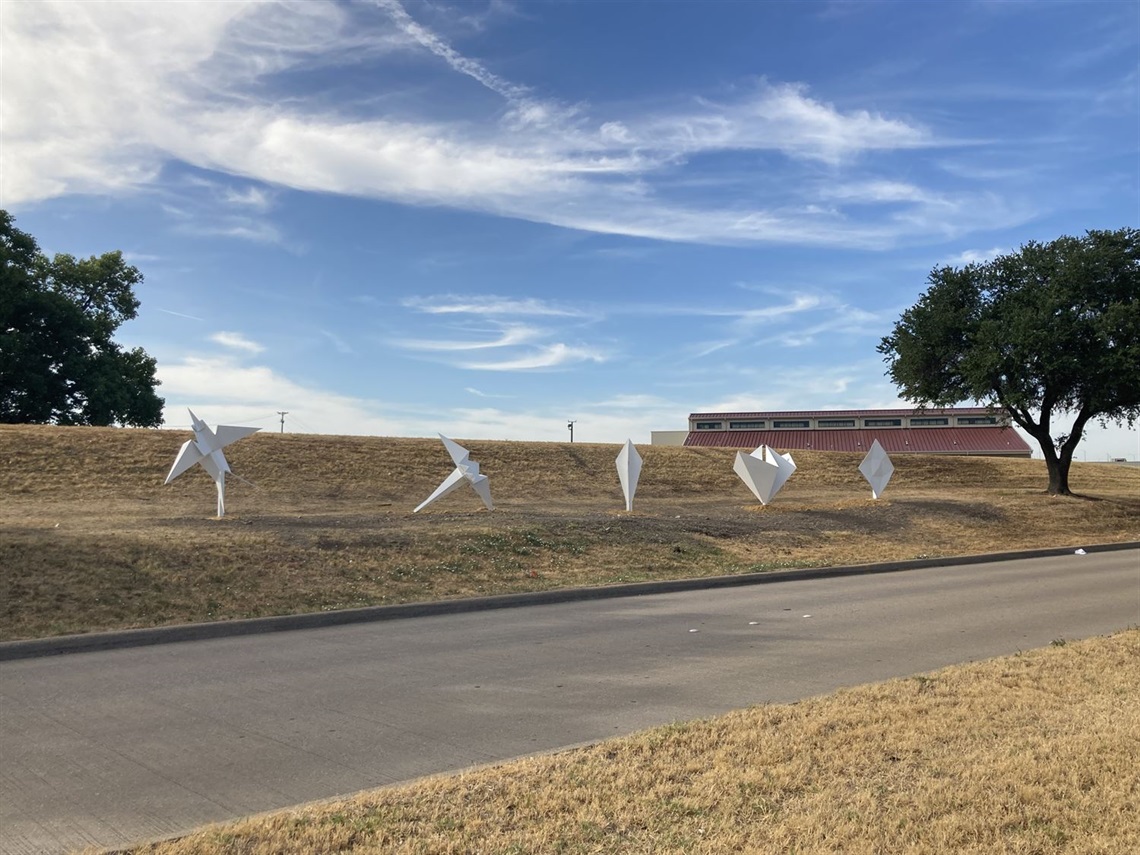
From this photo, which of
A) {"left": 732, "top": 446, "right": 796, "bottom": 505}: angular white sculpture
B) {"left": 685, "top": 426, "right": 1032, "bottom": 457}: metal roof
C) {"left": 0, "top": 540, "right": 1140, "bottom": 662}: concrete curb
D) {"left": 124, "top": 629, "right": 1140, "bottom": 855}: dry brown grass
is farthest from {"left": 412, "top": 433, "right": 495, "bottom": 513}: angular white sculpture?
{"left": 685, "top": 426, "right": 1032, "bottom": 457}: metal roof

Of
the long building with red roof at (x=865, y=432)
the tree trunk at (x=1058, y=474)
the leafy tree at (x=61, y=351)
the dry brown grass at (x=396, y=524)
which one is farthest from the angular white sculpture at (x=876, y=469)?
the leafy tree at (x=61, y=351)

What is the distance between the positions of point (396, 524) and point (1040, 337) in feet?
69.4

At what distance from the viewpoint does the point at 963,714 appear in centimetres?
546

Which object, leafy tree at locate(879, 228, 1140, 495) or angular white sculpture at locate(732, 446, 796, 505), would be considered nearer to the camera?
angular white sculpture at locate(732, 446, 796, 505)

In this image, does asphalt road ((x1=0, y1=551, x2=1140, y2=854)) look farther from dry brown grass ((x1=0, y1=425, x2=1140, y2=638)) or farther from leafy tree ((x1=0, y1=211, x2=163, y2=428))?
leafy tree ((x1=0, y1=211, x2=163, y2=428))

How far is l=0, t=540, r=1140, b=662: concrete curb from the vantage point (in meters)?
8.92

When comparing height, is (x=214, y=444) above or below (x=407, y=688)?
above

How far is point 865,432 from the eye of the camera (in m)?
69.9

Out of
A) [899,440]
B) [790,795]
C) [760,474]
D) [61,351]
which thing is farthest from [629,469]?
[899,440]

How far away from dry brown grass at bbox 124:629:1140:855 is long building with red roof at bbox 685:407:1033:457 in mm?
50883

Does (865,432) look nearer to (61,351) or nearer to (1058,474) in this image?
(1058,474)

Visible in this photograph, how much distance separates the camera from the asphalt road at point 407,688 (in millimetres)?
4789

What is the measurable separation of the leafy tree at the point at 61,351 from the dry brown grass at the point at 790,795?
1813 inches

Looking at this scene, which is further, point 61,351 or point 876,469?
point 61,351
